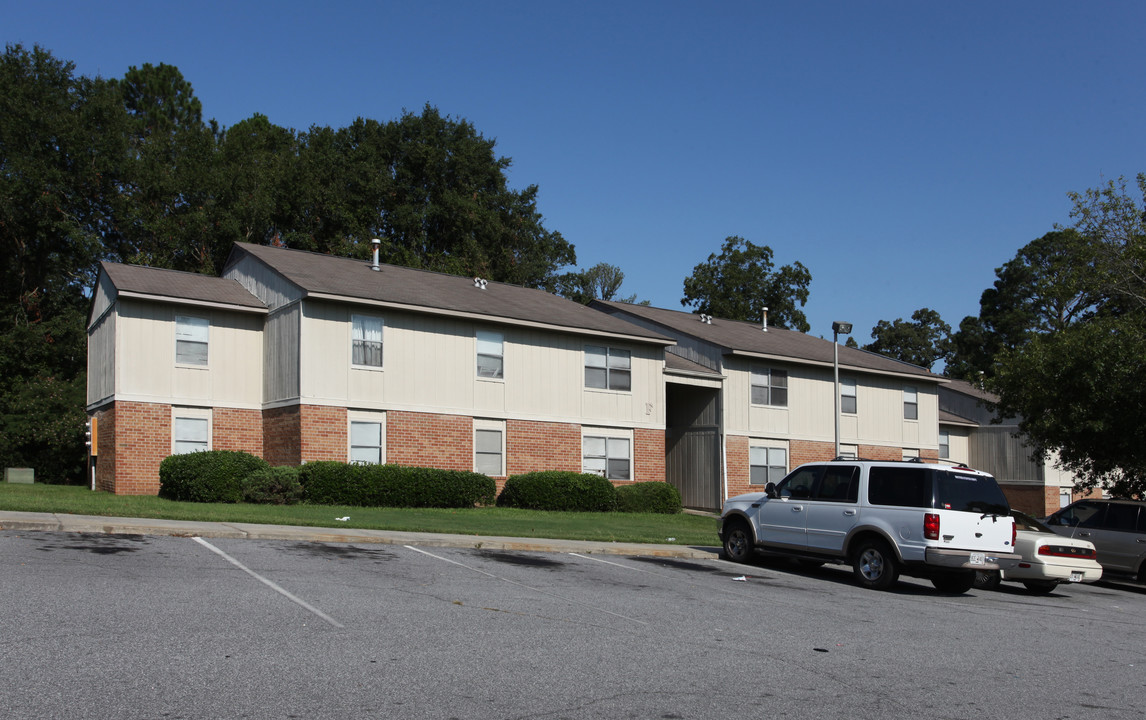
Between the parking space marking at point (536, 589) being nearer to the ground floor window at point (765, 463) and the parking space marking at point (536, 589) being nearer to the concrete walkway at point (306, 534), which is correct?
the concrete walkway at point (306, 534)

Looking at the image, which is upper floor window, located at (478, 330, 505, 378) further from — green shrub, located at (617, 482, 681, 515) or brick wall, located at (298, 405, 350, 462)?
green shrub, located at (617, 482, 681, 515)

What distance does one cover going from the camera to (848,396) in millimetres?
38125

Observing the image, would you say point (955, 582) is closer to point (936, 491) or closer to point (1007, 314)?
point (936, 491)

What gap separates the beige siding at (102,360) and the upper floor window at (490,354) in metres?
9.58

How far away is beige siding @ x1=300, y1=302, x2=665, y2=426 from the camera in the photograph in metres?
26.0

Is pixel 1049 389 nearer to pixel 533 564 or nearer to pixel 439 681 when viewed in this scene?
pixel 533 564

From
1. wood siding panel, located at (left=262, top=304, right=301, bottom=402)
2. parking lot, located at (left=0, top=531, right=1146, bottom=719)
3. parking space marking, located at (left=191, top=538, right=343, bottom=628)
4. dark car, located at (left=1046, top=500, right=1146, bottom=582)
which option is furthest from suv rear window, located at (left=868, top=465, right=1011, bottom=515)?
wood siding panel, located at (left=262, top=304, right=301, bottom=402)

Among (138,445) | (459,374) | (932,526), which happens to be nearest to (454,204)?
(459,374)

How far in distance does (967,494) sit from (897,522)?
108 centimetres

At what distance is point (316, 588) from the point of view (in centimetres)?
1098

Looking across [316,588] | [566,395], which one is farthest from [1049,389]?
[316,588]

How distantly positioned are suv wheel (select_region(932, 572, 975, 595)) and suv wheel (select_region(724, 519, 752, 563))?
9.74ft

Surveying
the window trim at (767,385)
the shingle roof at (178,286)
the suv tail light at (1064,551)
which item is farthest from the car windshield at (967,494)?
the window trim at (767,385)

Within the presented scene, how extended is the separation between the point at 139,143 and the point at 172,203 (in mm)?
7831
